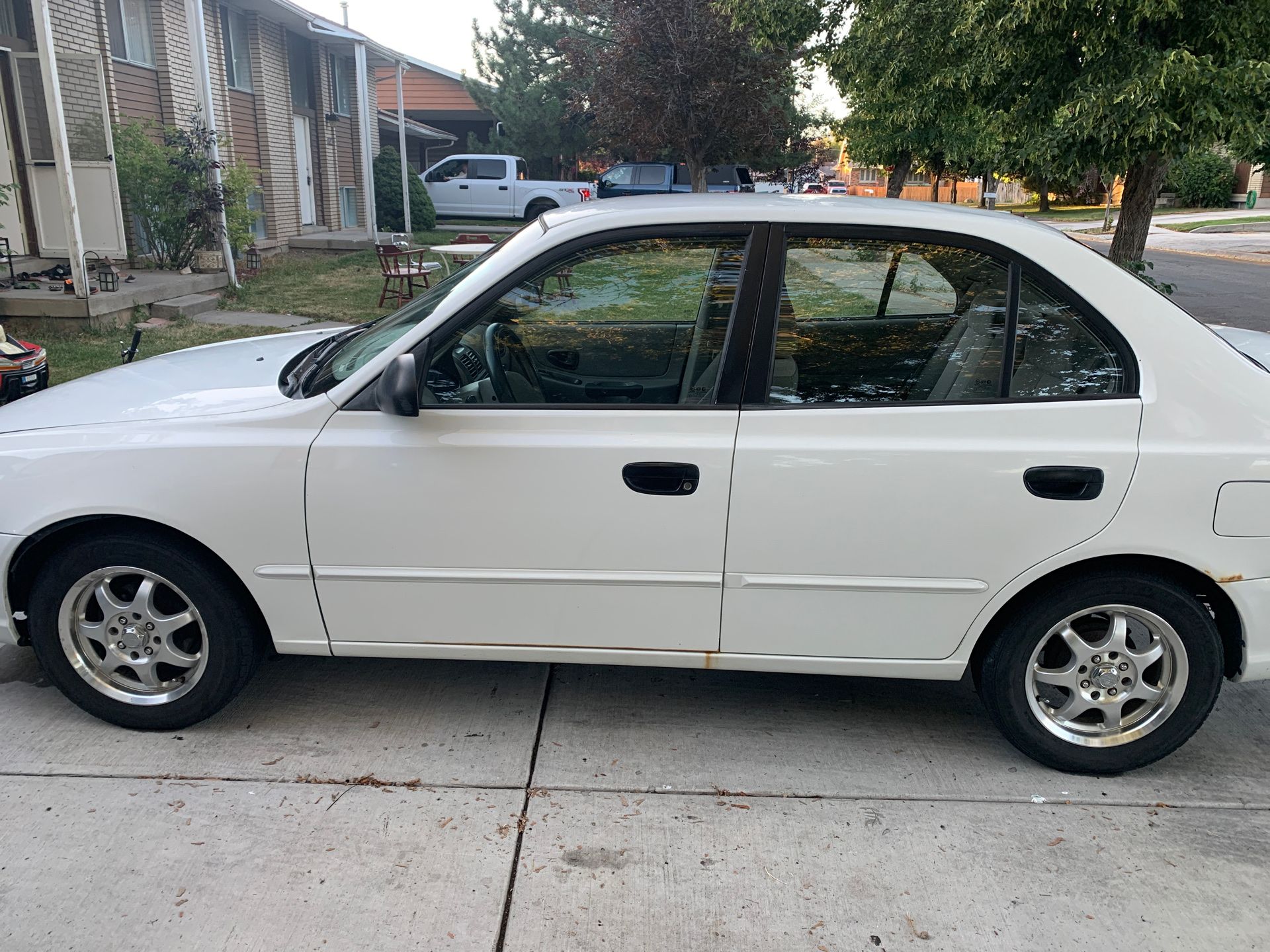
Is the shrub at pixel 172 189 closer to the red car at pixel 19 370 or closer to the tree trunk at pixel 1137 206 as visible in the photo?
the red car at pixel 19 370

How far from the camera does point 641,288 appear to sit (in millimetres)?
3336

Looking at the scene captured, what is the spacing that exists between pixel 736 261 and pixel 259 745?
7.29 feet

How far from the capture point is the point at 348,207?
76.4ft

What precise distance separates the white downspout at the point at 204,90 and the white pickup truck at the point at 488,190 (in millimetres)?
14003

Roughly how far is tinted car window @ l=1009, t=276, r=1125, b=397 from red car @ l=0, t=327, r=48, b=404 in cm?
535

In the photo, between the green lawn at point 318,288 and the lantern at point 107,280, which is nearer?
the lantern at point 107,280

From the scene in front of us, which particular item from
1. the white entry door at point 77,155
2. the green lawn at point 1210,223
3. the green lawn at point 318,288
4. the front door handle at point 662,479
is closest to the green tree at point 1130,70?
the front door handle at point 662,479

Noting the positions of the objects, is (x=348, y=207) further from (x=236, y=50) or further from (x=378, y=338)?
(x=378, y=338)

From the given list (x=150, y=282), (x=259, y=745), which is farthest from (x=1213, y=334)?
(x=150, y=282)

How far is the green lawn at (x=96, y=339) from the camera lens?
8352 millimetres

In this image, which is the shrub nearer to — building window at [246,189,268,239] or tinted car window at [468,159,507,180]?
building window at [246,189,268,239]

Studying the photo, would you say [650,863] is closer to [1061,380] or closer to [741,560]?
[741,560]

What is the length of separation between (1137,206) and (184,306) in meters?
9.59

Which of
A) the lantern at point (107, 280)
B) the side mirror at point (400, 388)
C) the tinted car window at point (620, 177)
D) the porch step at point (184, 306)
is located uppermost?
the tinted car window at point (620, 177)
